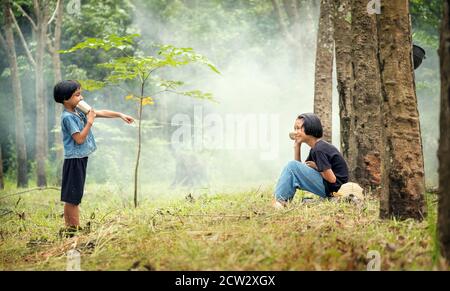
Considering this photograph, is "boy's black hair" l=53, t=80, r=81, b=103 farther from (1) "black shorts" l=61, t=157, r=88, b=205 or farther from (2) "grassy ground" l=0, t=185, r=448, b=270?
(2) "grassy ground" l=0, t=185, r=448, b=270

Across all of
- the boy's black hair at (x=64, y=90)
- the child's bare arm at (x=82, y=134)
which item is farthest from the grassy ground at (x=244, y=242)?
the boy's black hair at (x=64, y=90)

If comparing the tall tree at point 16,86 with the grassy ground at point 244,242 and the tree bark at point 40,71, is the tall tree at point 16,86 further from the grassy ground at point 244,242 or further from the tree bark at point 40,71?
the grassy ground at point 244,242

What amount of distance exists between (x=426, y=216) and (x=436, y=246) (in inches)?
38.4

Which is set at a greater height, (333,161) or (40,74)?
(40,74)

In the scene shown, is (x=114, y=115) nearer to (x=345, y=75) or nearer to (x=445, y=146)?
(x=345, y=75)

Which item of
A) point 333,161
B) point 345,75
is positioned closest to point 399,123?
point 333,161

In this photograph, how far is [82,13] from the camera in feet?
58.1

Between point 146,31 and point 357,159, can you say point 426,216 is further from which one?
point 146,31

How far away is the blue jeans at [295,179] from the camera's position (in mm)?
4812

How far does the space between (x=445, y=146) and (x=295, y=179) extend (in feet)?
7.27

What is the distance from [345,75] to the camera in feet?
18.5

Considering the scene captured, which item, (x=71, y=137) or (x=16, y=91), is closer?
(x=71, y=137)

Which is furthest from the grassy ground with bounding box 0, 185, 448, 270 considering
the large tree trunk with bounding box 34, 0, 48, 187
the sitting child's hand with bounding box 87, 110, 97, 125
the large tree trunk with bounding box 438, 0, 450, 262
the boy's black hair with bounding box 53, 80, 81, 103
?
the large tree trunk with bounding box 34, 0, 48, 187

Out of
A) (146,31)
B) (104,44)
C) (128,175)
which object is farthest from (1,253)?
(146,31)
